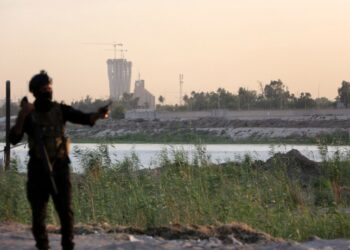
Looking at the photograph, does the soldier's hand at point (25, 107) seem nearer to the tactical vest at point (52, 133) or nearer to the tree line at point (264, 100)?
the tactical vest at point (52, 133)

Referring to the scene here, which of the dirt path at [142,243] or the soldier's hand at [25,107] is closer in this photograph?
the soldier's hand at [25,107]

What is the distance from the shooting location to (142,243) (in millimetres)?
9258

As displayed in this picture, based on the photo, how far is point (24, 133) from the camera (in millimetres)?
7941

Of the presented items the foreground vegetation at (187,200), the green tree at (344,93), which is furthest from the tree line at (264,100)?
the foreground vegetation at (187,200)

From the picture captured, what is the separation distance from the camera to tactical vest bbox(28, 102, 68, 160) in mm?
7836

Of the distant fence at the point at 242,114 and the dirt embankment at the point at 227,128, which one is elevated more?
the distant fence at the point at 242,114

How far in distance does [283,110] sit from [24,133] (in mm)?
81408

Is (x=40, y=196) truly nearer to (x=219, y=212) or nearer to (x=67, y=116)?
(x=67, y=116)

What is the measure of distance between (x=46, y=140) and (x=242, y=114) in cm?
8145

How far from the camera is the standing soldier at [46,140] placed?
7820mm

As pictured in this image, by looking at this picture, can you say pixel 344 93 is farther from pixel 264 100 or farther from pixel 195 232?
pixel 195 232

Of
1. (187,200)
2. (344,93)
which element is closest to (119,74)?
(344,93)


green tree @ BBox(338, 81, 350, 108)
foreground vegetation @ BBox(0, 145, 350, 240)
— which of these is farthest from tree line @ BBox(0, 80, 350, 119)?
foreground vegetation @ BBox(0, 145, 350, 240)

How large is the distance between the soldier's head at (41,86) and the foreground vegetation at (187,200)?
450 cm
